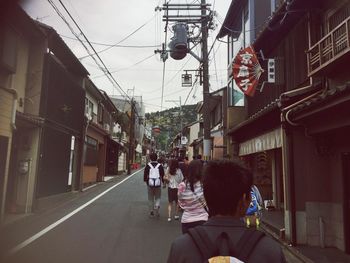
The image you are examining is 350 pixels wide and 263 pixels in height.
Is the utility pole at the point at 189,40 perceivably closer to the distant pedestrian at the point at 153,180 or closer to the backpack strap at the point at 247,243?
the distant pedestrian at the point at 153,180

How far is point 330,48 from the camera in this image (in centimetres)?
798

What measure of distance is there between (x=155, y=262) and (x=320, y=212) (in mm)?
4548

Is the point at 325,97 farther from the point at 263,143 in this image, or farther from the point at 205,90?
the point at 205,90

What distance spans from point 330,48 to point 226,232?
7.37 m

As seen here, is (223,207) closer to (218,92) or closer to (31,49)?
(31,49)

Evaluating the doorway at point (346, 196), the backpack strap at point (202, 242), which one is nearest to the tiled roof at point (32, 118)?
the doorway at point (346, 196)

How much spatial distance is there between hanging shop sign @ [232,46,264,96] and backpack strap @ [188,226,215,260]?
11.7m

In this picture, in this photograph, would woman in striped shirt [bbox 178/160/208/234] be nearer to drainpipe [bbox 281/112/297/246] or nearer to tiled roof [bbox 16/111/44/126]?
drainpipe [bbox 281/112/297/246]

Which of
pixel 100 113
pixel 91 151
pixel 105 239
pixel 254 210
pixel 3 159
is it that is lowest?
pixel 105 239

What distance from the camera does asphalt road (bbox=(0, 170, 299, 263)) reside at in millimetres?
6684

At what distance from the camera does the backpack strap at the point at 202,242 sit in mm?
1801

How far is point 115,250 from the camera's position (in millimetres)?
7113

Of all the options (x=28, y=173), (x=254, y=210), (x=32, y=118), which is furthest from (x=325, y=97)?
(x=28, y=173)

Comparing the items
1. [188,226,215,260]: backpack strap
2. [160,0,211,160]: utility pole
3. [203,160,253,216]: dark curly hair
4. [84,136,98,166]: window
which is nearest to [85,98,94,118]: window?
[84,136,98,166]: window
